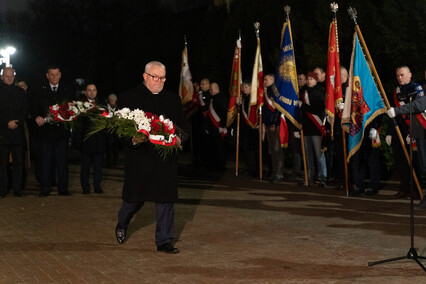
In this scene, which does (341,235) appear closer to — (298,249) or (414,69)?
(298,249)

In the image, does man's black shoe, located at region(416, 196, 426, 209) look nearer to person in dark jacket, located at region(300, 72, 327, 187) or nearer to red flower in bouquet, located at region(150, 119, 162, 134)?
person in dark jacket, located at region(300, 72, 327, 187)

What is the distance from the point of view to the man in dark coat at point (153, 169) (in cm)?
908

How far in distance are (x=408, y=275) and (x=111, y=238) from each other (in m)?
3.82

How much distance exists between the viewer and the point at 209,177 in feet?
61.1

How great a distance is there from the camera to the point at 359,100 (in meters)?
13.7

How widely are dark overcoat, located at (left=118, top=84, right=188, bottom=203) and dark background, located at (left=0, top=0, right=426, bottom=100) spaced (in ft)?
19.6

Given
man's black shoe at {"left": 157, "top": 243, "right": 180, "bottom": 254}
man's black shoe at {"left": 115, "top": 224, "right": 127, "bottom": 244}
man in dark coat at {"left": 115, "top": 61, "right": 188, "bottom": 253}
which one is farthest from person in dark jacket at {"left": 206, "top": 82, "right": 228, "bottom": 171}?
man's black shoe at {"left": 157, "top": 243, "right": 180, "bottom": 254}

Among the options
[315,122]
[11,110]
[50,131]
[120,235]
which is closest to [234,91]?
[315,122]

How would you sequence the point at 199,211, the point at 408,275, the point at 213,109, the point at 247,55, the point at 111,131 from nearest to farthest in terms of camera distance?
the point at 408,275
the point at 111,131
the point at 199,211
the point at 213,109
the point at 247,55

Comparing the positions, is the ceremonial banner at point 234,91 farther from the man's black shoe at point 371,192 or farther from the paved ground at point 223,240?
the man's black shoe at point 371,192

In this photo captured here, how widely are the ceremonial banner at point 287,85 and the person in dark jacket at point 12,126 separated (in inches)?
200

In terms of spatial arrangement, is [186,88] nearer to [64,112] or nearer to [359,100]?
[64,112]

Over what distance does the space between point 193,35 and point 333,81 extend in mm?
23543

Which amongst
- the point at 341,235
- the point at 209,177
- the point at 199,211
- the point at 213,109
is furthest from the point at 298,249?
the point at 213,109
